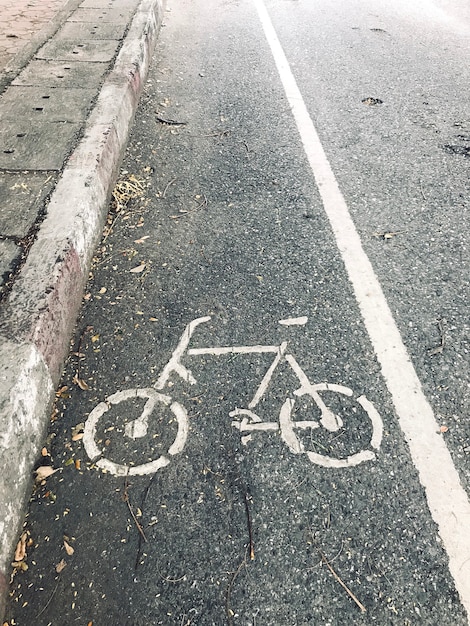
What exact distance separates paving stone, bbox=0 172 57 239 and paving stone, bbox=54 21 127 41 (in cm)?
338

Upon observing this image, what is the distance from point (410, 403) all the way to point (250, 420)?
31.4 inches

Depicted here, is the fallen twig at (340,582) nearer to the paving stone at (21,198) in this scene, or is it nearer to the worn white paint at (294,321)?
the worn white paint at (294,321)

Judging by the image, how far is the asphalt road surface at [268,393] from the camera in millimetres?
1975

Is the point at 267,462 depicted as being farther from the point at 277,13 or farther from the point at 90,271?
the point at 277,13

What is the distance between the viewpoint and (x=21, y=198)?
3.52 m

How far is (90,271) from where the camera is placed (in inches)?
134

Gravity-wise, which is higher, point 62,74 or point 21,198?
point 62,74

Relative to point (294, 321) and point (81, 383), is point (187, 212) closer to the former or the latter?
point (294, 321)

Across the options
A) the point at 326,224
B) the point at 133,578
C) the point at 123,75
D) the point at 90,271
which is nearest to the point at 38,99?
the point at 123,75

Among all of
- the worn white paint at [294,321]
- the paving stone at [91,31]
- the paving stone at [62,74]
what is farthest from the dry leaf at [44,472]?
the paving stone at [91,31]

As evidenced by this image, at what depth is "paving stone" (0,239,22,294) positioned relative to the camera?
9.50 ft

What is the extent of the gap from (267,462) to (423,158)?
3426 mm

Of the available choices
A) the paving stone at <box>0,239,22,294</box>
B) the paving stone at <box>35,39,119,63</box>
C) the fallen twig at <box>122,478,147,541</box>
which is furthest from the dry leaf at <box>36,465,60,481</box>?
the paving stone at <box>35,39,119,63</box>

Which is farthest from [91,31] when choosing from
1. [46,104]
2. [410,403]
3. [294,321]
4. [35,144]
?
[410,403]
